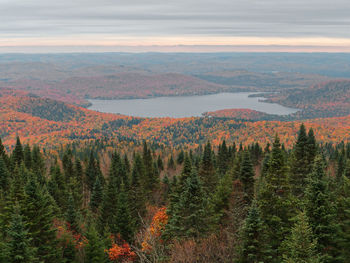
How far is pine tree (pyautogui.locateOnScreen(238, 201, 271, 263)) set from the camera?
71.5 feet

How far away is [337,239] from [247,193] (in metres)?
13.7

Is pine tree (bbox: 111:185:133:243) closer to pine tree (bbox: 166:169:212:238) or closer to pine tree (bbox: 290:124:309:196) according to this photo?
pine tree (bbox: 166:169:212:238)

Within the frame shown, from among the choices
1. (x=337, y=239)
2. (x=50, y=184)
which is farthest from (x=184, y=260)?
(x=50, y=184)

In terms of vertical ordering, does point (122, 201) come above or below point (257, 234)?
below

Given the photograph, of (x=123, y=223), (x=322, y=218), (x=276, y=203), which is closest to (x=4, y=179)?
(x=123, y=223)

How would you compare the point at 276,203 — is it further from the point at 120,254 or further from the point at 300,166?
the point at 120,254

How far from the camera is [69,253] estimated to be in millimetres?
35688

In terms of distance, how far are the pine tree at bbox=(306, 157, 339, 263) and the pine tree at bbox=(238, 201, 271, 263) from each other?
135 inches

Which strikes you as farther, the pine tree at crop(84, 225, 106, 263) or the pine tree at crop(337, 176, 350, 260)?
the pine tree at crop(84, 225, 106, 263)

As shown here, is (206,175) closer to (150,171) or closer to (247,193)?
(247,193)

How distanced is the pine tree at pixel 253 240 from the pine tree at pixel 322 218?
342 centimetres

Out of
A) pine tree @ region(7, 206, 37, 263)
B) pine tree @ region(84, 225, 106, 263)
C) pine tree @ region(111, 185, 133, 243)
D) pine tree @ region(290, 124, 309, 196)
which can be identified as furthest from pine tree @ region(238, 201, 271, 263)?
pine tree @ region(111, 185, 133, 243)

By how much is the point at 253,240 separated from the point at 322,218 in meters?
4.86

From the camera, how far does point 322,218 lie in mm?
22516
